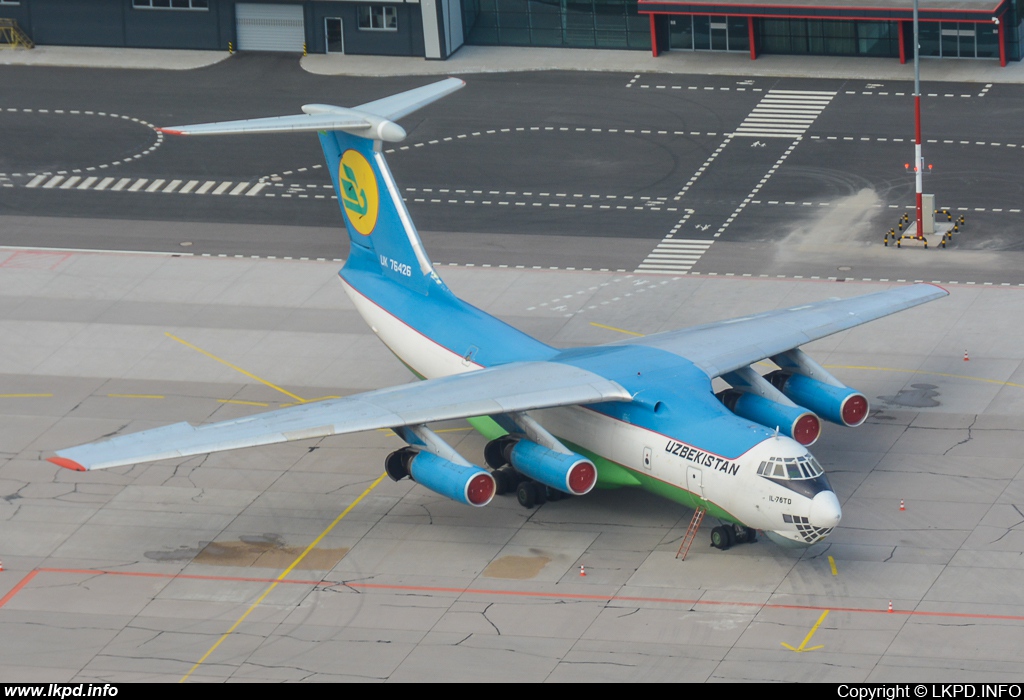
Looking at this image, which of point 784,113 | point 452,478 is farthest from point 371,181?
point 784,113

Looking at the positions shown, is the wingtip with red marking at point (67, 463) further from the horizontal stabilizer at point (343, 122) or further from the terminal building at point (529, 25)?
the terminal building at point (529, 25)

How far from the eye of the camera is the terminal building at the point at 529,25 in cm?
9962

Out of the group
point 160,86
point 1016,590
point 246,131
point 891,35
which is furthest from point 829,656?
point 160,86

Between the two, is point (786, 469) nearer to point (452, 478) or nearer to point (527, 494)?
point (527, 494)

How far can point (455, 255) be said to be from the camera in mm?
81500

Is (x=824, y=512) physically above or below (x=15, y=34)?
below

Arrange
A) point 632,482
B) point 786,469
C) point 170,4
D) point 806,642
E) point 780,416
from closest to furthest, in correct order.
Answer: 1. point 806,642
2. point 786,469
3. point 632,482
4. point 780,416
5. point 170,4

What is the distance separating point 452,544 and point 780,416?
1131 cm

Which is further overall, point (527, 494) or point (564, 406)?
point (527, 494)

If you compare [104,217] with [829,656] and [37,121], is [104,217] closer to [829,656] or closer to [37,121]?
[37,121]

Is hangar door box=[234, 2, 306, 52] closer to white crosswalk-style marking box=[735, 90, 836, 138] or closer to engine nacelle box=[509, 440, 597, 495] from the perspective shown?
white crosswalk-style marking box=[735, 90, 836, 138]

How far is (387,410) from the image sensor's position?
54.5 metres

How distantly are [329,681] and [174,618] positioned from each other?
6170 millimetres

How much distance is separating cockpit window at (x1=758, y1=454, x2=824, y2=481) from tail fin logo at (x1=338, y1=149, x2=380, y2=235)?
19388 mm
